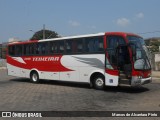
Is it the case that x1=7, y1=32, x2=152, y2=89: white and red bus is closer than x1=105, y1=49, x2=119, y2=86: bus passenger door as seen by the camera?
Yes

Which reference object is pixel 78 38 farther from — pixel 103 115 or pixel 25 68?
pixel 103 115

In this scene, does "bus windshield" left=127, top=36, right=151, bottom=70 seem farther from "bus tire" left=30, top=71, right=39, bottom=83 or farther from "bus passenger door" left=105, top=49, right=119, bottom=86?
"bus tire" left=30, top=71, right=39, bottom=83

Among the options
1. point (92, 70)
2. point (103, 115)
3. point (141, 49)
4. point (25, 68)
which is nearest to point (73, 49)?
point (92, 70)

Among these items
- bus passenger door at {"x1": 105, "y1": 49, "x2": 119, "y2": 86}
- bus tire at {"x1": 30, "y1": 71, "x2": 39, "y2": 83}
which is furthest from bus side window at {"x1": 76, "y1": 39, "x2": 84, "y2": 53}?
bus tire at {"x1": 30, "y1": 71, "x2": 39, "y2": 83}

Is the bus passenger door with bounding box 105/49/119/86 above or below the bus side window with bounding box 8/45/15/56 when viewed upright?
below

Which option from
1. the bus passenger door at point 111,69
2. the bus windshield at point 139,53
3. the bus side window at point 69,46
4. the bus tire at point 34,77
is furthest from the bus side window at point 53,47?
the bus windshield at point 139,53

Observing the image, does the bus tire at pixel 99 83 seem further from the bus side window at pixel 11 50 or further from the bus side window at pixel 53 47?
the bus side window at pixel 11 50

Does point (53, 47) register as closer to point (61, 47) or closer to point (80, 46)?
point (61, 47)

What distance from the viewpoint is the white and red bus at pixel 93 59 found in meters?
16.5

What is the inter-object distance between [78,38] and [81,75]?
2221mm

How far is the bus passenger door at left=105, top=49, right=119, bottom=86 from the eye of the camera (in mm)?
16875

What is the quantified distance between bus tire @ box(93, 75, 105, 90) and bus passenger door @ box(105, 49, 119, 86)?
17.9 inches

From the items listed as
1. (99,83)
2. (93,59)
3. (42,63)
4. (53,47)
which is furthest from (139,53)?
(42,63)

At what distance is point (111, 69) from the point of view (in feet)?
56.1
